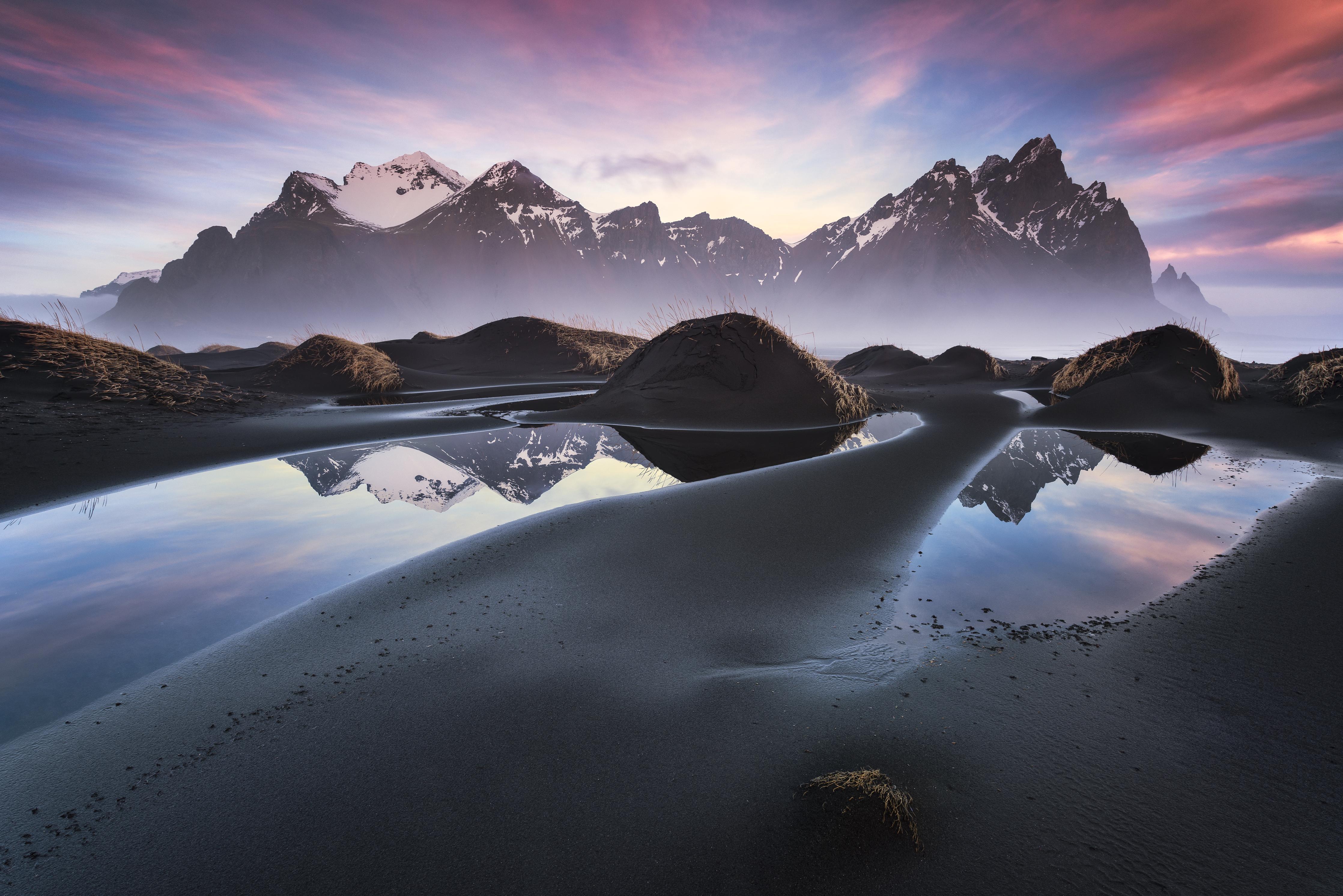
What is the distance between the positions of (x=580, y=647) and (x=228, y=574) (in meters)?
2.47

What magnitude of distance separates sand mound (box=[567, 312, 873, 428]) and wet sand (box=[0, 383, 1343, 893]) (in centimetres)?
619

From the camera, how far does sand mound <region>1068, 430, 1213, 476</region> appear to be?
20.2ft

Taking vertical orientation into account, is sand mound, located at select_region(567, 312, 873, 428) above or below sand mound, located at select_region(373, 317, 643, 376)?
below

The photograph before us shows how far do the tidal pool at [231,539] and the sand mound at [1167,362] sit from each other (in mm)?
7766

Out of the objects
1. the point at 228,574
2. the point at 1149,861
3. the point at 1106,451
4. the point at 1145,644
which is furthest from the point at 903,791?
the point at 1106,451

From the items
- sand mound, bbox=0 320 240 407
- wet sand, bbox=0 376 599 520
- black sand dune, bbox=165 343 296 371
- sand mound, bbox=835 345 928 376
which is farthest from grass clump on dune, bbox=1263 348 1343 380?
black sand dune, bbox=165 343 296 371

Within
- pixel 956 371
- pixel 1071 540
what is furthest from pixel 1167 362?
pixel 1071 540

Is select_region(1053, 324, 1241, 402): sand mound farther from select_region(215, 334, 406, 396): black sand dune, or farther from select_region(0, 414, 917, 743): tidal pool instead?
select_region(215, 334, 406, 396): black sand dune

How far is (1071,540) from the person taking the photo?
396 cm

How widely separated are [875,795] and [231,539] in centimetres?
445

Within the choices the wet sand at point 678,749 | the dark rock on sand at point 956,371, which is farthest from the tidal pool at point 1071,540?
the dark rock on sand at point 956,371

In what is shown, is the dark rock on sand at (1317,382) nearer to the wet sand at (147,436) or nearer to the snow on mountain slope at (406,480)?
the snow on mountain slope at (406,480)

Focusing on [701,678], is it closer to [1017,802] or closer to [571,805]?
[571,805]

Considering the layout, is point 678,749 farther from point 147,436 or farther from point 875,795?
point 147,436
